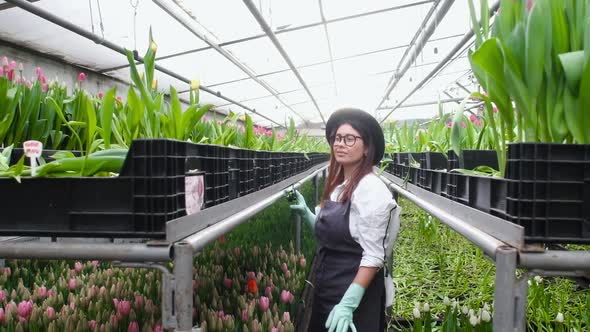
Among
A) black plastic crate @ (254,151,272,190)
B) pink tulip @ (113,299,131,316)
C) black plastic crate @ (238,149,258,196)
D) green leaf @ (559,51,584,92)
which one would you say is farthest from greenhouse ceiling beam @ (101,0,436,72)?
green leaf @ (559,51,584,92)

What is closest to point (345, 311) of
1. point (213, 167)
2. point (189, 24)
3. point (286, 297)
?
point (286, 297)

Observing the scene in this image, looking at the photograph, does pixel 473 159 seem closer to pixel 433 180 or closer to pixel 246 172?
pixel 433 180

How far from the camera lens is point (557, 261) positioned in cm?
69

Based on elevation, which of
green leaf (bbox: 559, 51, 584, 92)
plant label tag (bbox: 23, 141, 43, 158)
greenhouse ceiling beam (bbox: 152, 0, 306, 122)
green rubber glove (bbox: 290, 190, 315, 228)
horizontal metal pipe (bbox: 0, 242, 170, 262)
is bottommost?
green rubber glove (bbox: 290, 190, 315, 228)

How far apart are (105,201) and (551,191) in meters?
0.76

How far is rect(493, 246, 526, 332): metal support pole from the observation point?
26.9 inches

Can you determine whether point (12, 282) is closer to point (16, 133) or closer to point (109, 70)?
point (16, 133)

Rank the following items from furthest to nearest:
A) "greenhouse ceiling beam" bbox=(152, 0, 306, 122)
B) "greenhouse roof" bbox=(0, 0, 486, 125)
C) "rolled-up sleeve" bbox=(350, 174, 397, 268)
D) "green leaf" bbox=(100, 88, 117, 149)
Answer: "greenhouse ceiling beam" bbox=(152, 0, 306, 122) < "greenhouse roof" bbox=(0, 0, 486, 125) < "rolled-up sleeve" bbox=(350, 174, 397, 268) < "green leaf" bbox=(100, 88, 117, 149)

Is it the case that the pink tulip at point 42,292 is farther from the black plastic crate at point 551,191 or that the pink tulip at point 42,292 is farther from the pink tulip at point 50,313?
the black plastic crate at point 551,191

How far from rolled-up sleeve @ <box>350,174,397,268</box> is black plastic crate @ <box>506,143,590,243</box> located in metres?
0.66

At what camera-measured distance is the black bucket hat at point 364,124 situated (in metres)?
1.55

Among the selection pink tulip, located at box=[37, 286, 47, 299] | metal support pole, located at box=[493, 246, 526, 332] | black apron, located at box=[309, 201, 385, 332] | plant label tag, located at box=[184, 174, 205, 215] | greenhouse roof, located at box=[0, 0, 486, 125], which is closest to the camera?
metal support pole, located at box=[493, 246, 526, 332]

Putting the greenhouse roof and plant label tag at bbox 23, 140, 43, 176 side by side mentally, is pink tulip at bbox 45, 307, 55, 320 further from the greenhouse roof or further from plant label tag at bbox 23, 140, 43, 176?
the greenhouse roof

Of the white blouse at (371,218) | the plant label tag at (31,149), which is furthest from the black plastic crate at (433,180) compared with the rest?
the plant label tag at (31,149)
